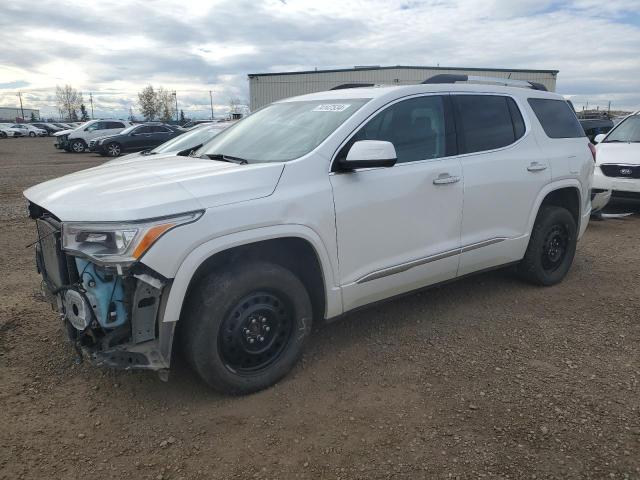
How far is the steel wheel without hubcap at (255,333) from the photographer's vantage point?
3016 mm

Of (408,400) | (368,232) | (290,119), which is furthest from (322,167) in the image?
(408,400)

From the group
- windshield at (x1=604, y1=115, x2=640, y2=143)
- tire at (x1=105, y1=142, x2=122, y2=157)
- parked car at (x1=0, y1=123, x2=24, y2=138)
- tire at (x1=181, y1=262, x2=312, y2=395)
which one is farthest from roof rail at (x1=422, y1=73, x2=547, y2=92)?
parked car at (x1=0, y1=123, x2=24, y2=138)

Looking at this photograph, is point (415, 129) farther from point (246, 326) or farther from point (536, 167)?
point (246, 326)

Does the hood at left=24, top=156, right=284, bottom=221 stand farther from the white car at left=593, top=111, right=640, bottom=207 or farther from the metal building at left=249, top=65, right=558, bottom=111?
the metal building at left=249, top=65, right=558, bottom=111

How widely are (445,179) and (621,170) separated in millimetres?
6249

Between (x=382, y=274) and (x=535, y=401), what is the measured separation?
1228mm

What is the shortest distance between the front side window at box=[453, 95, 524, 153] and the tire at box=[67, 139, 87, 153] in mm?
25676

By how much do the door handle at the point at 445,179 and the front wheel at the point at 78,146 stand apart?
85.3ft

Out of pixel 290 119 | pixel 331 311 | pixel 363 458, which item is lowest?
pixel 363 458

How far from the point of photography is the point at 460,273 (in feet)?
13.7

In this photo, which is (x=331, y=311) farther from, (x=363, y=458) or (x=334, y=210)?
(x=363, y=458)

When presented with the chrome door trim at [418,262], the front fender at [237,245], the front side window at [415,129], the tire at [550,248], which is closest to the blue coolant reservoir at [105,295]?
the front fender at [237,245]

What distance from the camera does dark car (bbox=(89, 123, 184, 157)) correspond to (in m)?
22.5

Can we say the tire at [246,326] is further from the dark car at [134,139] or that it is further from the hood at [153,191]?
the dark car at [134,139]
